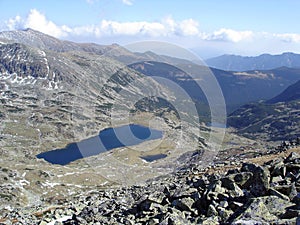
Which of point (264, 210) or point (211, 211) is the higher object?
point (264, 210)

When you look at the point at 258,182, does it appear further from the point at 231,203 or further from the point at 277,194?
the point at 231,203

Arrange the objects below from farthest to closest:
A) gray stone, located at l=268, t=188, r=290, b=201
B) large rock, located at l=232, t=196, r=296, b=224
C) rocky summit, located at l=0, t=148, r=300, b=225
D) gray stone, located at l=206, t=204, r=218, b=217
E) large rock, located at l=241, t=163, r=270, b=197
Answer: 1. large rock, located at l=241, t=163, r=270, b=197
2. gray stone, located at l=206, t=204, r=218, b=217
3. gray stone, located at l=268, t=188, r=290, b=201
4. rocky summit, located at l=0, t=148, r=300, b=225
5. large rock, located at l=232, t=196, r=296, b=224

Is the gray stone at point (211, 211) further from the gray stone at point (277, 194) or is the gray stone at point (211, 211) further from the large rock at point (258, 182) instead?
the gray stone at point (277, 194)

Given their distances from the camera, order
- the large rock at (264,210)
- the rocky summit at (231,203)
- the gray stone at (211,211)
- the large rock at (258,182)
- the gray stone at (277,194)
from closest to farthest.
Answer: the large rock at (264,210) → the rocky summit at (231,203) → the gray stone at (277,194) → the gray stone at (211,211) → the large rock at (258,182)

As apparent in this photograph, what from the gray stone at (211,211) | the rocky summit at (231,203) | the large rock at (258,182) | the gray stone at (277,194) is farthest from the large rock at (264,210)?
the large rock at (258,182)

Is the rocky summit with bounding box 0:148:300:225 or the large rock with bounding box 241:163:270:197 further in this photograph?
the large rock with bounding box 241:163:270:197

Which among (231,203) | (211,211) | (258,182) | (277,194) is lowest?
(211,211)

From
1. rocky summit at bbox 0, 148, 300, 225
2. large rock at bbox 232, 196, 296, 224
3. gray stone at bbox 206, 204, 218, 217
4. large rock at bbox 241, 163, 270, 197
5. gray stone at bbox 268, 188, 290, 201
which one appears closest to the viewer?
large rock at bbox 232, 196, 296, 224

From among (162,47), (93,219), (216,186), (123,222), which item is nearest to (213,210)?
(216,186)

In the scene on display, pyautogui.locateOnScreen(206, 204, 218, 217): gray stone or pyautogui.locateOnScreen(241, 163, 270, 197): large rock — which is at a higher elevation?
pyautogui.locateOnScreen(241, 163, 270, 197): large rock

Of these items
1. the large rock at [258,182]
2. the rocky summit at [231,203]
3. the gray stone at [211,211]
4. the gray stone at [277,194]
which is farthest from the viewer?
the large rock at [258,182]

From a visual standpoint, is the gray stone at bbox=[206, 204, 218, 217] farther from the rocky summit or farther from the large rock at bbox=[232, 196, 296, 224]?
the large rock at bbox=[232, 196, 296, 224]

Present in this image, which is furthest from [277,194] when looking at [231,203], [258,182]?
[231,203]

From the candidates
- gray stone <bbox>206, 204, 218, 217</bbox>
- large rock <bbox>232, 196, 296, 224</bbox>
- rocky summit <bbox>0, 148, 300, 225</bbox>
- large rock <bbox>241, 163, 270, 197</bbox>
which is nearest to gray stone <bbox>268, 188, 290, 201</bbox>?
rocky summit <bbox>0, 148, 300, 225</bbox>
